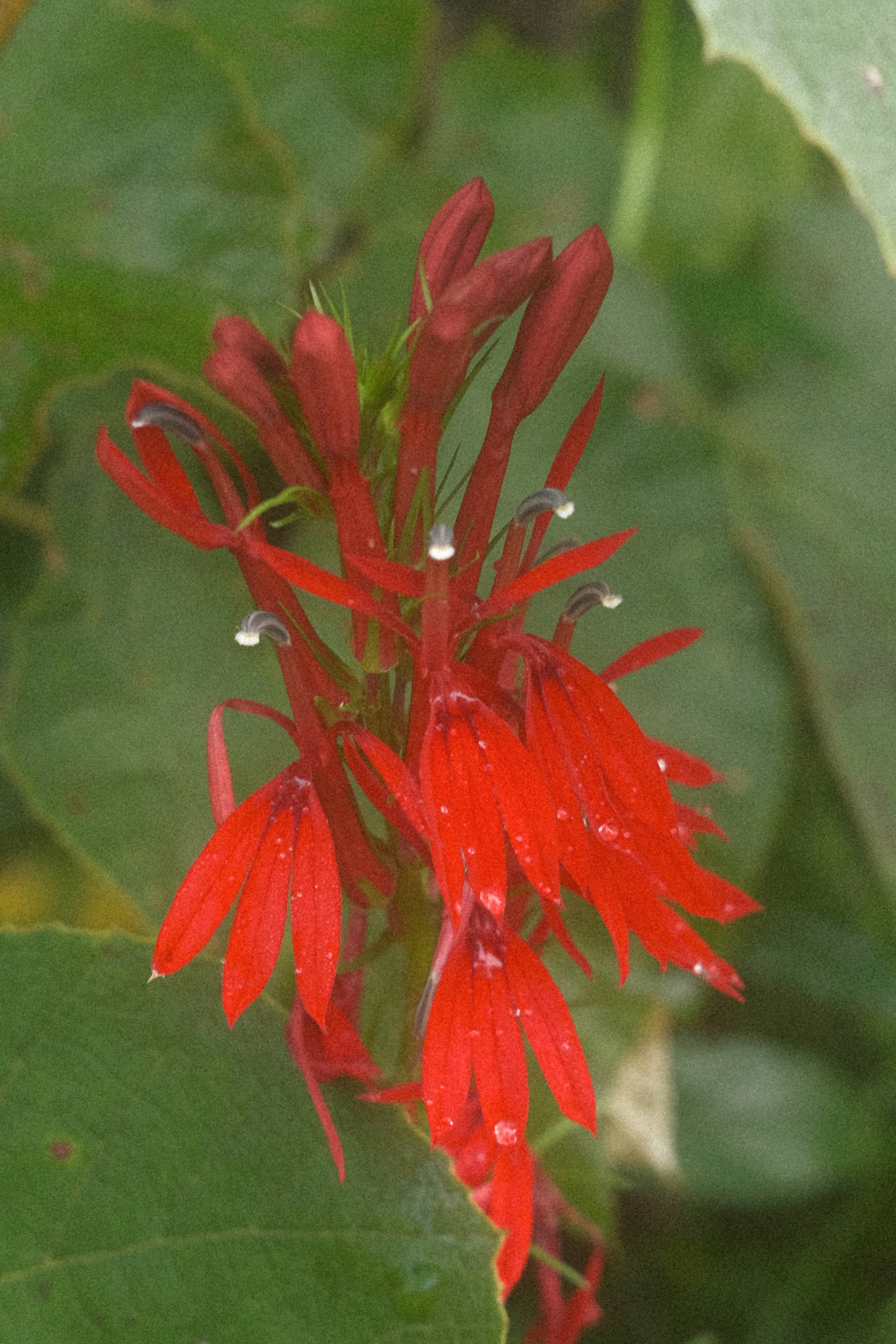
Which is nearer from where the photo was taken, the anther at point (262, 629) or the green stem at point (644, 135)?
the anther at point (262, 629)

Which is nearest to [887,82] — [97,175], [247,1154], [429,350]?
[429,350]

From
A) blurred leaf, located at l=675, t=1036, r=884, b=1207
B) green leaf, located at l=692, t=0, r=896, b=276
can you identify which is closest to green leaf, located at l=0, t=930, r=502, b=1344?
green leaf, located at l=692, t=0, r=896, b=276

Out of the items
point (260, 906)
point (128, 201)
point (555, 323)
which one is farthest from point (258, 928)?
point (128, 201)

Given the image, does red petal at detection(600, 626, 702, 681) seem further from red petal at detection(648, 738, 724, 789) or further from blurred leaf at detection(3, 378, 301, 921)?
blurred leaf at detection(3, 378, 301, 921)

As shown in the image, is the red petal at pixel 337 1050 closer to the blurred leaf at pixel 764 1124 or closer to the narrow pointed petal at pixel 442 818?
the narrow pointed petal at pixel 442 818

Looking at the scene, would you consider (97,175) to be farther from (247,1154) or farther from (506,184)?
(247,1154)

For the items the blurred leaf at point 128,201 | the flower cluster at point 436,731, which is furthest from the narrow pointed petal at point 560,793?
the blurred leaf at point 128,201
